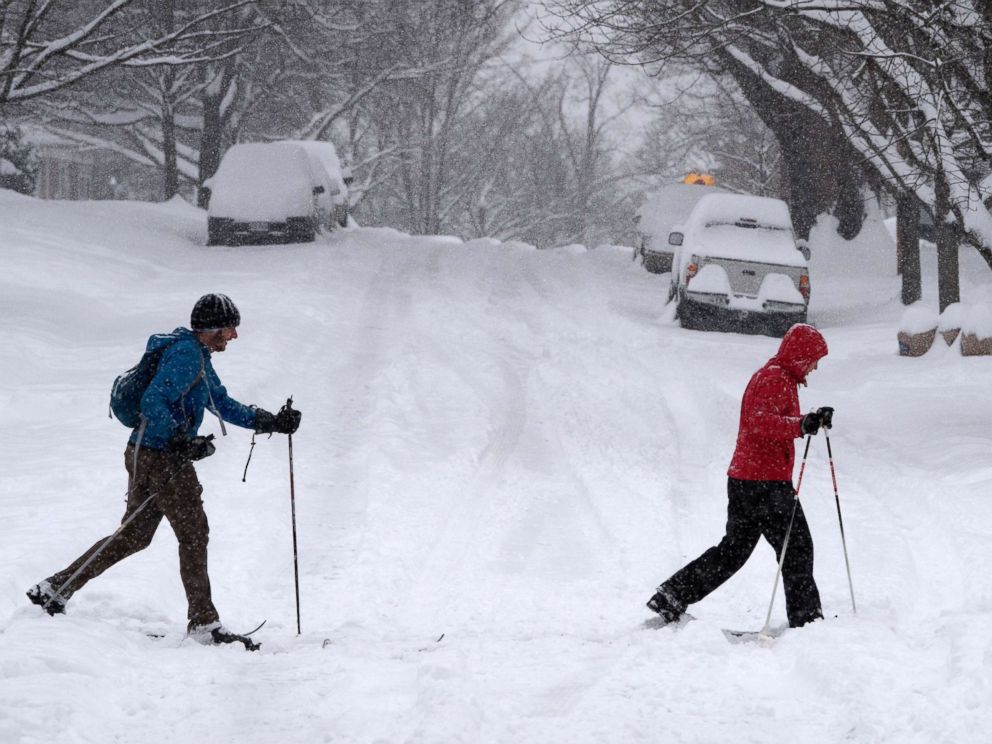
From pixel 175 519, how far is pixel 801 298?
12806mm

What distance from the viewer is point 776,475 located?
587 cm

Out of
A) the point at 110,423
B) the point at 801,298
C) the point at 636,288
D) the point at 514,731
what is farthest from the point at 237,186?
the point at 514,731

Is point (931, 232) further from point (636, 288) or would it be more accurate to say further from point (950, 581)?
point (950, 581)

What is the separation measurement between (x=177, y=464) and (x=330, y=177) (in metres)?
21.8

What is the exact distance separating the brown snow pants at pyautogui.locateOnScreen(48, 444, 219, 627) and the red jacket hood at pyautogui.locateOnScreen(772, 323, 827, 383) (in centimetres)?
298

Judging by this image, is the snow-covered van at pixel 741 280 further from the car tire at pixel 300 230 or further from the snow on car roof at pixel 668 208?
the car tire at pixel 300 230

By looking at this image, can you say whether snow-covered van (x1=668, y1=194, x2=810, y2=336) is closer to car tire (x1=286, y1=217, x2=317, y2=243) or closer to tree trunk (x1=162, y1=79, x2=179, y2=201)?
car tire (x1=286, y1=217, x2=317, y2=243)

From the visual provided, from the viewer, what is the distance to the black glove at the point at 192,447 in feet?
17.6

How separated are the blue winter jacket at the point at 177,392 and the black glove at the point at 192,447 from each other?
4 cm

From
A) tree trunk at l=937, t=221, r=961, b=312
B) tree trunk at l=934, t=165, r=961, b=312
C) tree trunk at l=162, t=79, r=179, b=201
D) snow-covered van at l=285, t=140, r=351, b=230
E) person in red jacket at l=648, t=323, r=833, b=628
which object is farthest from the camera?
tree trunk at l=162, t=79, r=179, b=201

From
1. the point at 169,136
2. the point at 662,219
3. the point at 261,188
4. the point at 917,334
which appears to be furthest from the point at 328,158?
the point at 917,334

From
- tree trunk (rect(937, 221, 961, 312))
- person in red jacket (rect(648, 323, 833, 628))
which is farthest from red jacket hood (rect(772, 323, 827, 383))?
tree trunk (rect(937, 221, 961, 312))

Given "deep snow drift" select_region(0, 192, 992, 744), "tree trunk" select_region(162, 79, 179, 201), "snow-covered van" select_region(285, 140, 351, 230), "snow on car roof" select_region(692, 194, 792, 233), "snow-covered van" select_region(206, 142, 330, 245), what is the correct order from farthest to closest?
1. "tree trunk" select_region(162, 79, 179, 201)
2. "snow-covered van" select_region(285, 140, 351, 230)
3. "snow-covered van" select_region(206, 142, 330, 245)
4. "snow on car roof" select_region(692, 194, 792, 233)
5. "deep snow drift" select_region(0, 192, 992, 744)

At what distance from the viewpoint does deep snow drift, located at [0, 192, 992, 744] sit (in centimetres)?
461
